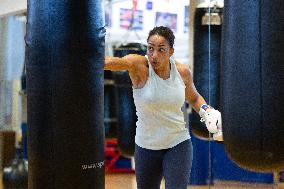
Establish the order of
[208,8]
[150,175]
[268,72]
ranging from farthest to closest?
[208,8], [150,175], [268,72]

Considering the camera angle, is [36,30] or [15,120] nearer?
[36,30]

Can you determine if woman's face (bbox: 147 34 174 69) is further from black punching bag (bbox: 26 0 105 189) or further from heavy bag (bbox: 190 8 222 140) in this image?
heavy bag (bbox: 190 8 222 140)

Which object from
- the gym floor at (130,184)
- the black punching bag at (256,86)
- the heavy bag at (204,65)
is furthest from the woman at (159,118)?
the gym floor at (130,184)

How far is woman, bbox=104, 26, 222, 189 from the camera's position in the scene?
282cm

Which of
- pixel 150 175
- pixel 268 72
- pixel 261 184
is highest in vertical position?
pixel 268 72

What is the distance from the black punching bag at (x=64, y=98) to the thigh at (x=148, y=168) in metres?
0.50

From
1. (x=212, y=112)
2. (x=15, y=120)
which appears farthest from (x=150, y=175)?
(x=15, y=120)

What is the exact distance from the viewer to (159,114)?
2863mm

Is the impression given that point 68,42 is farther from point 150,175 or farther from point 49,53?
point 150,175

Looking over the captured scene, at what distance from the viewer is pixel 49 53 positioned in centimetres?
232

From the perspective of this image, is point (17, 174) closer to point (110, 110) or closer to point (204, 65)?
point (110, 110)

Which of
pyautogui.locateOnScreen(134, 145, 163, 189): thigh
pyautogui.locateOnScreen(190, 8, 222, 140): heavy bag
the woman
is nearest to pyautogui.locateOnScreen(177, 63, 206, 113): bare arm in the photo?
the woman

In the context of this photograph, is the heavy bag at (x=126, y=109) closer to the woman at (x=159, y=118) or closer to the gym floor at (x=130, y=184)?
the gym floor at (x=130, y=184)

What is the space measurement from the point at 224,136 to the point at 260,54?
1.18ft
